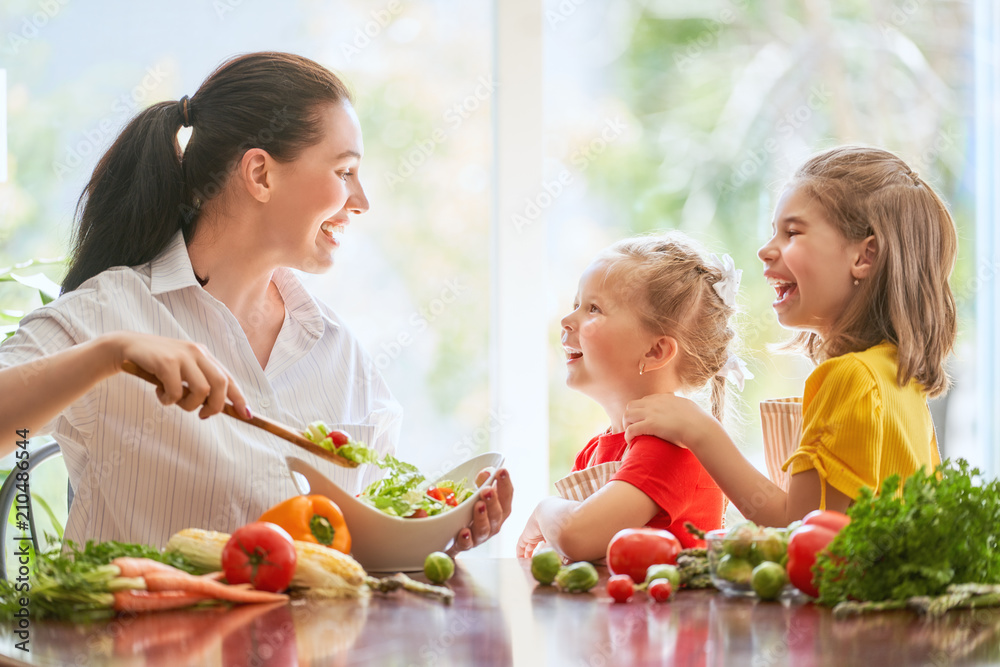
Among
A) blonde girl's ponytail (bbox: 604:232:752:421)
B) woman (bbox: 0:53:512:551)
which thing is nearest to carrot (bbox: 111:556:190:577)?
woman (bbox: 0:53:512:551)

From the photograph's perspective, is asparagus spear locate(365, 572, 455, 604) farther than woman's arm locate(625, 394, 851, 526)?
No

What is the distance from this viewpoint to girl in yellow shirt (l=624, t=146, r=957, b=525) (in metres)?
1.44

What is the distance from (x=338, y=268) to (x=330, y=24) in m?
0.82

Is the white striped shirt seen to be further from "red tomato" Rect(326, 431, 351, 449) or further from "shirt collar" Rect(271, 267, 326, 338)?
"red tomato" Rect(326, 431, 351, 449)

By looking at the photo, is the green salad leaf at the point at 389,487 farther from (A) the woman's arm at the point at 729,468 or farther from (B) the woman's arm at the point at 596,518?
(A) the woman's arm at the point at 729,468

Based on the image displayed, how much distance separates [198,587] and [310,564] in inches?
6.0

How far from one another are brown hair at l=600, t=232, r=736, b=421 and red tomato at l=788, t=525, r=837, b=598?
815mm

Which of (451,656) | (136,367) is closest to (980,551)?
(451,656)

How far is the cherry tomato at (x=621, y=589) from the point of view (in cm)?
116

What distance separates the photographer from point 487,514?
1502 mm

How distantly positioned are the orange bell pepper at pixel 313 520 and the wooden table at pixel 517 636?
0.14 metres

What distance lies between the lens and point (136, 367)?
1.22 metres

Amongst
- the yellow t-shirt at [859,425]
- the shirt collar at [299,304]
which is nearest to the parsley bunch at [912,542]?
the yellow t-shirt at [859,425]

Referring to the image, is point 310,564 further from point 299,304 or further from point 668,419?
point 299,304
